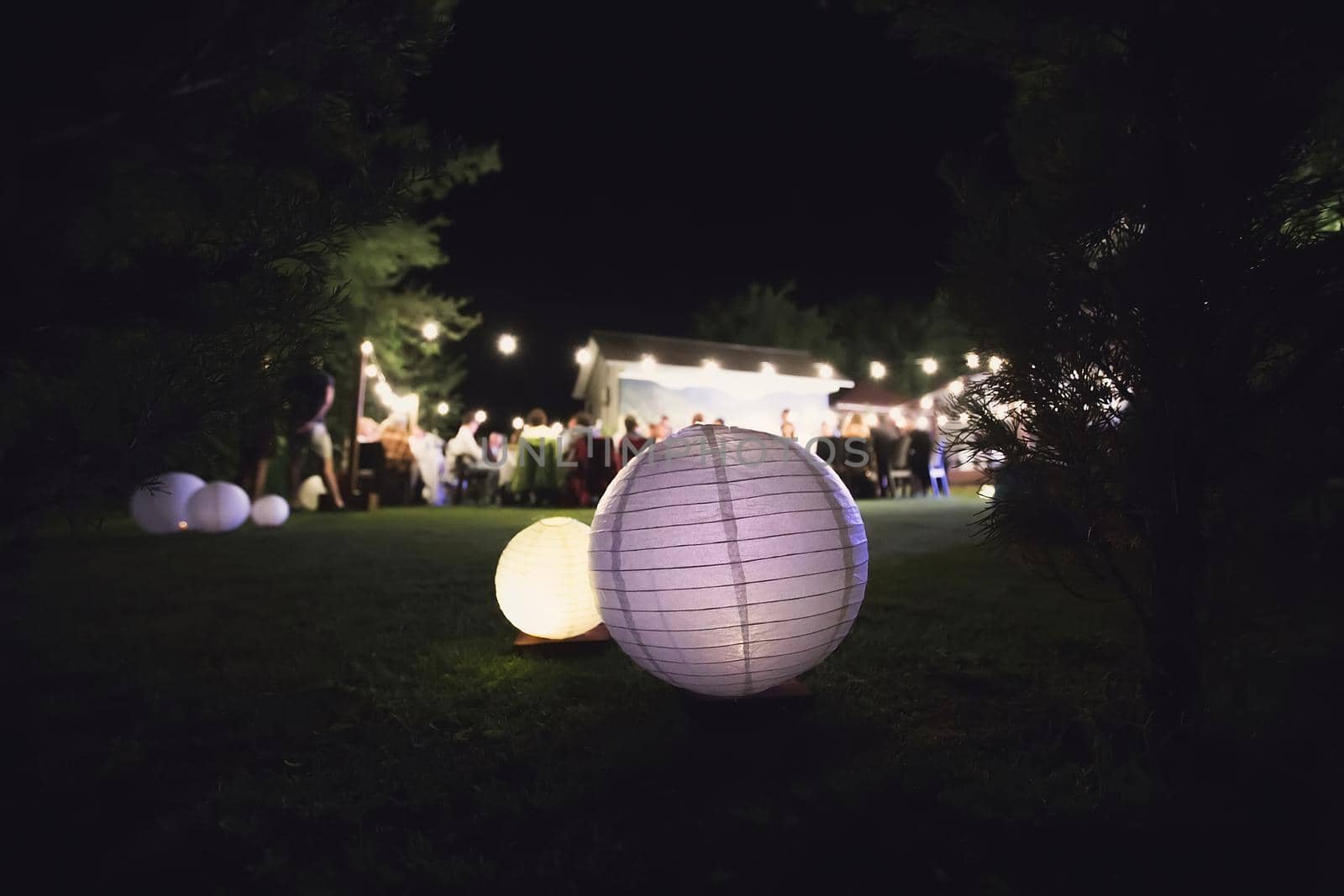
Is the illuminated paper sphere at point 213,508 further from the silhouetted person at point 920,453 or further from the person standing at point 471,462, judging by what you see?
the silhouetted person at point 920,453

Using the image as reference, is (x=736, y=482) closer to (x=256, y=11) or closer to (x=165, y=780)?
(x=165, y=780)

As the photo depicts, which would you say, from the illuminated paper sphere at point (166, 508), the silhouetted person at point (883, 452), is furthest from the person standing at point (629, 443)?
the illuminated paper sphere at point (166, 508)

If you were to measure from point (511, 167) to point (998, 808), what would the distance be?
21.3 m

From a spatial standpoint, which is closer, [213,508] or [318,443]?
[213,508]

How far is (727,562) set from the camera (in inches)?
78.2

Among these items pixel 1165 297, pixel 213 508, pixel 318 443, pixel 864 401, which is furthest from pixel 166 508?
pixel 864 401

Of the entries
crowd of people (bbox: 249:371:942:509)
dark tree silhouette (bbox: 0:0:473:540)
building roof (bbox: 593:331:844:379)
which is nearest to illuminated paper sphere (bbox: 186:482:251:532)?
crowd of people (bbox: 249:371:942:509)

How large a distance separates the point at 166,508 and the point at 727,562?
8422 millimetres

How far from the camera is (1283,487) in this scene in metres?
1.98

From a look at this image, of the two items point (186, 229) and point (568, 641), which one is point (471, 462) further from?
point (186, 229)

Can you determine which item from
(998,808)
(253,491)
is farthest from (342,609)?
(253,491)

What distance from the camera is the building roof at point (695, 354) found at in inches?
727

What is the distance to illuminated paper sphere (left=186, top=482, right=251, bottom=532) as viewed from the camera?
786 cm

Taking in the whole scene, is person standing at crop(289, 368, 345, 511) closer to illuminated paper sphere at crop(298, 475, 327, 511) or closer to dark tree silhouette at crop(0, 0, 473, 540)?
illuminated paper sphere at crop(298, 475, 327, 511)
